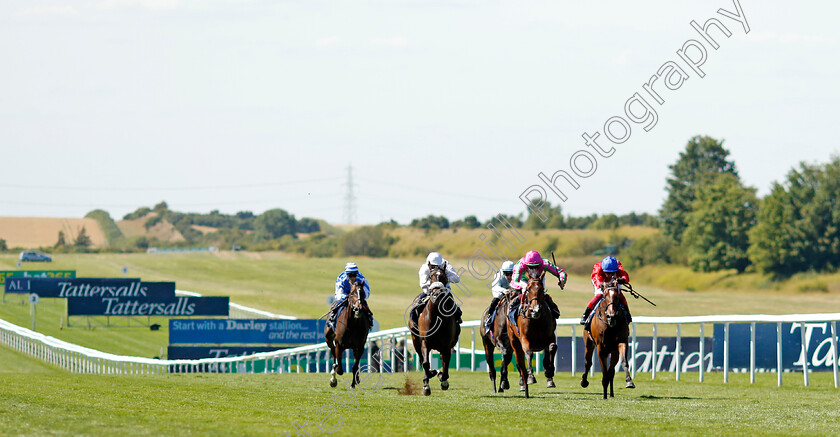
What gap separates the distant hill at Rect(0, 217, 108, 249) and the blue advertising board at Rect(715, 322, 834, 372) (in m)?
→ 87.9

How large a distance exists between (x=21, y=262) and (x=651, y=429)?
3195 inches

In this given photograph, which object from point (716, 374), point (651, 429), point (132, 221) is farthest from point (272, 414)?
point (132, 221)

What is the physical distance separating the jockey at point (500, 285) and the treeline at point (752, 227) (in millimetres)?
64385

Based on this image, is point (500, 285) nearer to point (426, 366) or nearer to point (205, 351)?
point (426, 366)

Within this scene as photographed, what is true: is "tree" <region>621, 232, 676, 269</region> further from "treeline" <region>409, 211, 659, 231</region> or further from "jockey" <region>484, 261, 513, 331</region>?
"jockey" <region>484, 261, 513, 331</region>

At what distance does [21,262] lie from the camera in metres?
84.2

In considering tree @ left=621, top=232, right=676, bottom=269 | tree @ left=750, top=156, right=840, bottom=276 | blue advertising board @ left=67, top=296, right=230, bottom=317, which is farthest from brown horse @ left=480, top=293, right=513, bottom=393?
tree @ left=621, top=232, right=676, bottom=269

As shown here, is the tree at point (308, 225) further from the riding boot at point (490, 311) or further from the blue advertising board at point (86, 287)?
the riding boot at point (490, 311)

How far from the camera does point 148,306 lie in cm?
4400

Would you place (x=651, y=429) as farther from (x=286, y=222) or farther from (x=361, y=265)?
(x=286, y=222)

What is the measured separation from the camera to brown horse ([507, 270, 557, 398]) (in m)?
13.2

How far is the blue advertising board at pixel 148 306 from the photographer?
42906 mm

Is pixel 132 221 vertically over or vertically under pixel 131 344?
over

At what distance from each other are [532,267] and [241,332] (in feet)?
74.4
